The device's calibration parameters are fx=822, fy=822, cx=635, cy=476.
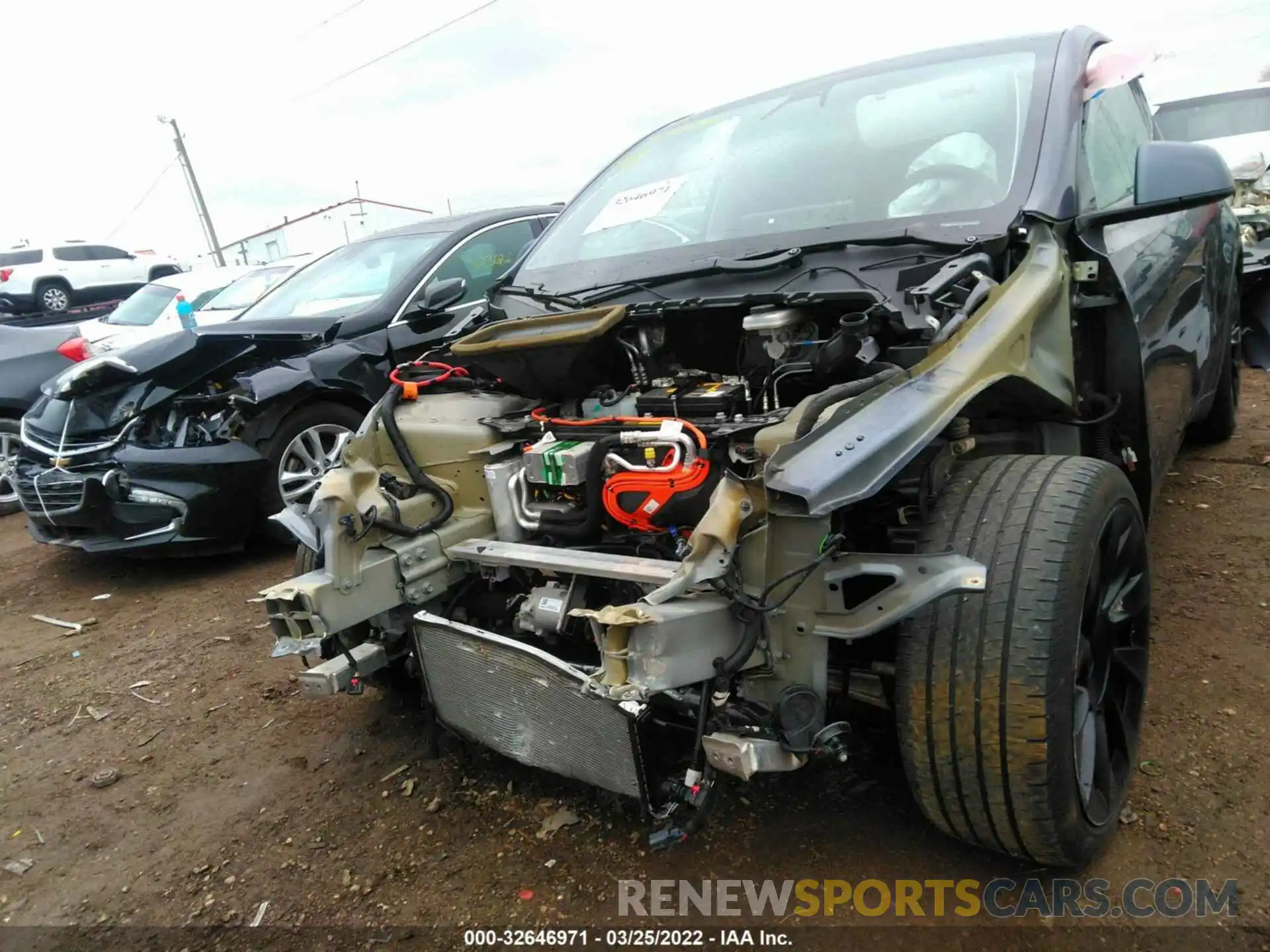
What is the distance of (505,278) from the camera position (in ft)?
10.6

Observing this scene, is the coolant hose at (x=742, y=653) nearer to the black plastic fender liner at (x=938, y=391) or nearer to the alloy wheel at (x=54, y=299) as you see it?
the black plastic fender liner at (x=938, y=391)

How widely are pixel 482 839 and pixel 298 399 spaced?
3175mm

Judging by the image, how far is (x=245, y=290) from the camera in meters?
8.53

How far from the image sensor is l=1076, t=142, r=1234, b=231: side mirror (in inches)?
91.0

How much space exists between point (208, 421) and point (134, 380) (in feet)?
1.51

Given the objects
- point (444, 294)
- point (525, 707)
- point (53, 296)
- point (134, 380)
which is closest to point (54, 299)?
point (53, 296)

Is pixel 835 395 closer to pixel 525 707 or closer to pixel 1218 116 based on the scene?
pixel 525 707

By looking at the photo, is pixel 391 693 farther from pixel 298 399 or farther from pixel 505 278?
pixel 298 399

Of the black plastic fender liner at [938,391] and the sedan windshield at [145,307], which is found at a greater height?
the sedan windshield at [145,307]

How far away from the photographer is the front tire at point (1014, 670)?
1.65 meters

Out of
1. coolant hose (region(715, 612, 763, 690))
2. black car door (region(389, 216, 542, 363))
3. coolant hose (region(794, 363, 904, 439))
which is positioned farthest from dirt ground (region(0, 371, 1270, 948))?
black car door (region(389, 216, 542, 363))

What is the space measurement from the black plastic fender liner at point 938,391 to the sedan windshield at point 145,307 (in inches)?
388

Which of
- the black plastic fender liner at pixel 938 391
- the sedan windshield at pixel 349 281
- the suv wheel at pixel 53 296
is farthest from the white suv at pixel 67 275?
the black plastic fender liner at pixel 938 391

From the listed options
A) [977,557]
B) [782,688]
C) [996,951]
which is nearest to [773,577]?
[782,688]
